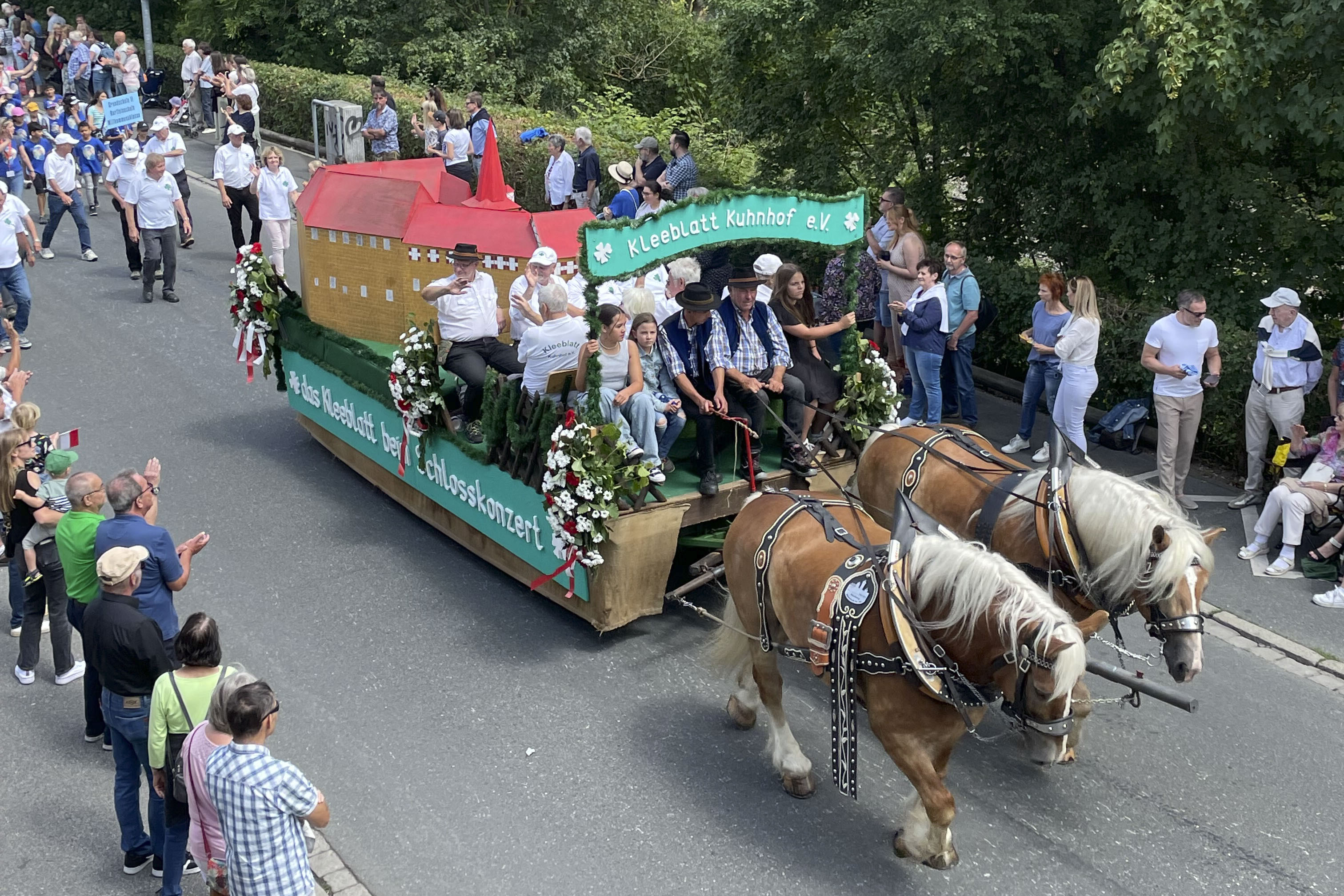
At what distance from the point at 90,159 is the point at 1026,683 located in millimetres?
18131

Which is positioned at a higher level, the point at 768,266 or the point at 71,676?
the point at 768,266

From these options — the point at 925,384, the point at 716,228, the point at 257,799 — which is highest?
the point at 716,228

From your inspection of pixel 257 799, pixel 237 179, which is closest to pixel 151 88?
pixel 237 179

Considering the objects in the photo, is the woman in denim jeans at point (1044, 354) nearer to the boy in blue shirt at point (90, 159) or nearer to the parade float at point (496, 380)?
the parade float at point (496, 380)

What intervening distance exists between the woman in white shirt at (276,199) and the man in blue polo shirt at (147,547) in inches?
348

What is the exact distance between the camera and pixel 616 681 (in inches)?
289

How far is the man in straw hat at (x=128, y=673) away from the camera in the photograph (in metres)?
5.52

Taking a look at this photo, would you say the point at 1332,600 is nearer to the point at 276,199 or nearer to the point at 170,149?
the point at 276,199

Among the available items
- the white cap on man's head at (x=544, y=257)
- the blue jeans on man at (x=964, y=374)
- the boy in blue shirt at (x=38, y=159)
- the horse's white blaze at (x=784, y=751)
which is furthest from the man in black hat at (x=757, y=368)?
the boy in blue shirt at (x=38, y=159)

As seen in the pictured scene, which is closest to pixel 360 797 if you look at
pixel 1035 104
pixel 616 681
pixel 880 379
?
pixel 616 681

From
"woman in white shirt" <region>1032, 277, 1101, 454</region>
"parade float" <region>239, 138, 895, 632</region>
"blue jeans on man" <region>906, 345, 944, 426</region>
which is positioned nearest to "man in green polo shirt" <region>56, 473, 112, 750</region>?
"parade float" <region>239, 138, 895, 632</region>

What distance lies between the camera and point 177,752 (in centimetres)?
519

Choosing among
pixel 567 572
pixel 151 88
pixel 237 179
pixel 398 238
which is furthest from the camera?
pixel 151 88

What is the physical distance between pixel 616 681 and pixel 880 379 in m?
2.69
